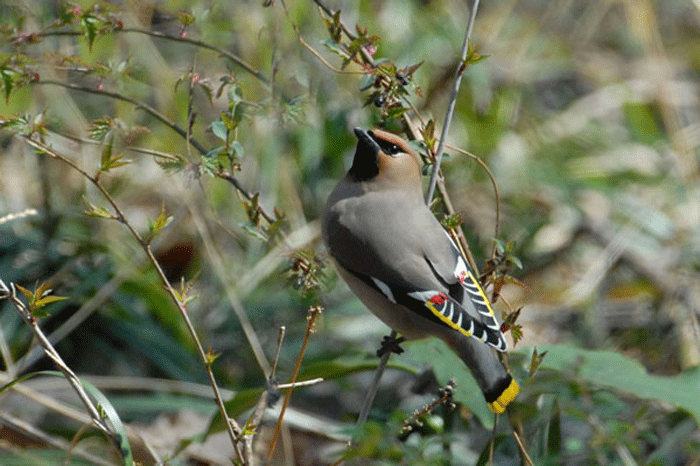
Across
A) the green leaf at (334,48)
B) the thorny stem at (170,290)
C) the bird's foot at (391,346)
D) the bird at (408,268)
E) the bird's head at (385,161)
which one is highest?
the bird's head at (385,161)

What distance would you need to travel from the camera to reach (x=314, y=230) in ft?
12.8

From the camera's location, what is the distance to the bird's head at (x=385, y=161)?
2.41m

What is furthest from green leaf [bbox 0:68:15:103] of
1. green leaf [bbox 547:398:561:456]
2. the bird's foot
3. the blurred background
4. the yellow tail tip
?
green leaf [bbox 547:398:561:456]

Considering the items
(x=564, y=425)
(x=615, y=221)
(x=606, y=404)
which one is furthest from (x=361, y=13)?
(x=606, y=404)

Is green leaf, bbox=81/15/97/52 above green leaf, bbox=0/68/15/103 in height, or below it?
above

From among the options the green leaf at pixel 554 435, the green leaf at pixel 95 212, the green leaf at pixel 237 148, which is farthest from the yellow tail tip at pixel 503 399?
the green leaf at pixel 95 212

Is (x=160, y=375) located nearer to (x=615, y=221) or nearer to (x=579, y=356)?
(x=579, y=356)

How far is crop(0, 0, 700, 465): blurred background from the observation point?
238 cm

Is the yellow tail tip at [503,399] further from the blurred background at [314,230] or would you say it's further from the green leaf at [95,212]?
the green leaf at [95,212]

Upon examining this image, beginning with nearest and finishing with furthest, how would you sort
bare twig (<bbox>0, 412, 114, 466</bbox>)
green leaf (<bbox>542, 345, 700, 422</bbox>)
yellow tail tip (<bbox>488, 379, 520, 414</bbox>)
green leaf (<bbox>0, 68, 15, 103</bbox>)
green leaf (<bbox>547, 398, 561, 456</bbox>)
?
1. green leaf (<bbox>0, 68, 15, 103</bbox>)
2. yellow tail tip (<bbox>488, 379, 520, 414</bbox>)
3. bare twig (<bbox>0, 412, 114, 466</bbox>)
4. green leaf (<bbox>542, 345, 700, 422</bbox>)
5. green leaf (<bbox>547, 398, 561, 456</bbox>)

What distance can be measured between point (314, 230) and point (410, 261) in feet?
5.43

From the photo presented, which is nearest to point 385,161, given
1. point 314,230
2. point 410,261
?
point 410,261

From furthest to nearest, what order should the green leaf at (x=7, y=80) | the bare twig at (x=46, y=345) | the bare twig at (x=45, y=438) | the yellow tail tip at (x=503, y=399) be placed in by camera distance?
1. the bare twig at (x=45, y=438)
2. the yellow tail tip at (x=503, y=399)
3. the green leaf at (x=7, y=80)
4. the bare twig at (x=46, y=345)

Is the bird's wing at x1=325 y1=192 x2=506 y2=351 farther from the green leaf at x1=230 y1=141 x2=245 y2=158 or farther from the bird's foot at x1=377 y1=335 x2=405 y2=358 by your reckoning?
the green leaf at x1=230 y1=141 x2=245 y2=158
